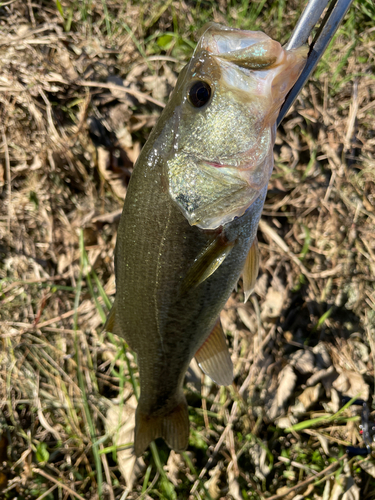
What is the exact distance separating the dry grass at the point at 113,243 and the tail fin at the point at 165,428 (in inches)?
28.2

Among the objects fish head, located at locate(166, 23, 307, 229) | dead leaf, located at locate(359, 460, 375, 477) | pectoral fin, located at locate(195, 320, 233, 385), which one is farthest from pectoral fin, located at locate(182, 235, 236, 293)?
dead leaf, located at locate(359, 460, 375, 477)

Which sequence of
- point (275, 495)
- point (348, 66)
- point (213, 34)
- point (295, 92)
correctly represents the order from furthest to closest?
1. point (348, 66)
2. point (275, 495)
3. point (295, 92)
4. point (213, 34)

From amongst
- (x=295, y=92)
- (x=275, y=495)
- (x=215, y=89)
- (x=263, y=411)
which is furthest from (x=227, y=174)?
(x=275, y=495)

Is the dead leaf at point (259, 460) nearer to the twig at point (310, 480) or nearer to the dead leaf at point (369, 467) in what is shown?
the twig at point (310, 480)

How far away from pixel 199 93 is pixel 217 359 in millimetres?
1421

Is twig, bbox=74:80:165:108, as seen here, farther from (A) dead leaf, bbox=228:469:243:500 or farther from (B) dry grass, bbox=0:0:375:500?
(A) dead leaf, bbox=228:469:243:500

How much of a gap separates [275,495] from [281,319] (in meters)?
1.40

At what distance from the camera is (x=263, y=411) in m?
3.03

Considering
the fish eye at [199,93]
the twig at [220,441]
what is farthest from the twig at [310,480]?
the fish eye at [199,93]

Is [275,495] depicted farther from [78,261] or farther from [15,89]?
[15,89]

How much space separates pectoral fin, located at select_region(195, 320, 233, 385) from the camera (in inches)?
81.0

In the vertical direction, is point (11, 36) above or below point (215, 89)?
below

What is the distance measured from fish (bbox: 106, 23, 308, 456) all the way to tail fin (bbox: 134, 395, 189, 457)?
48 cm

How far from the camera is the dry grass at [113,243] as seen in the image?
3.02m
